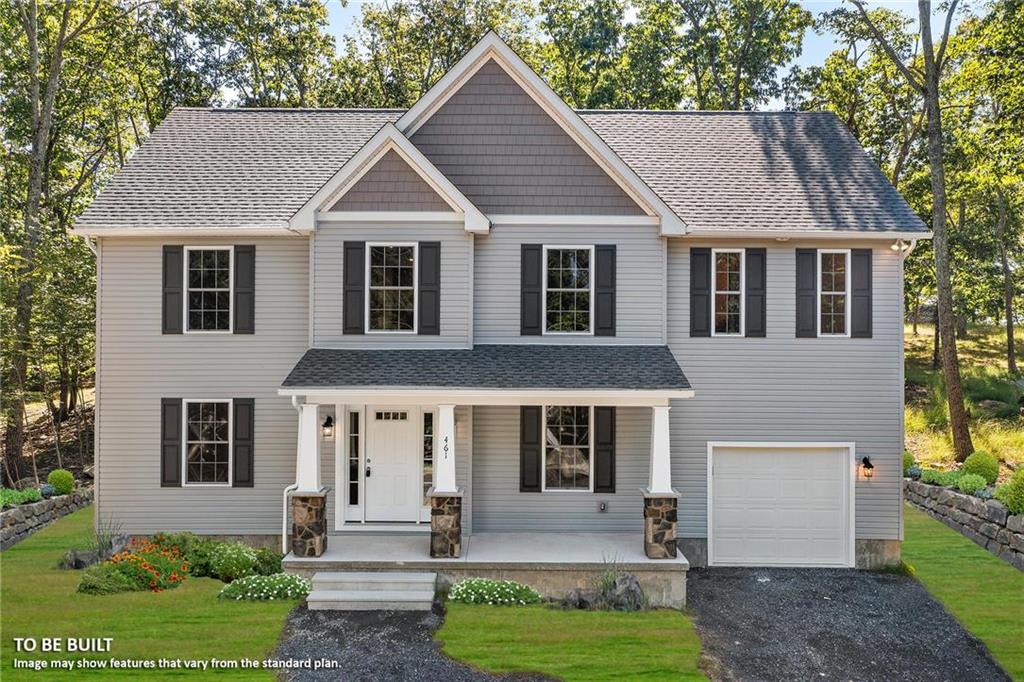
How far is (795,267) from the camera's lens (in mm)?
11773

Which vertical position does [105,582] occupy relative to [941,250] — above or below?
below

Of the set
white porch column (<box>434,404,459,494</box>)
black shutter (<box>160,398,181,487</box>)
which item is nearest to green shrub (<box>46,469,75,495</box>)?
black shutter (<box>160,398,181,487</box>)

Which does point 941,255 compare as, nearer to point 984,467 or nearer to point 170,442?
point 984,467

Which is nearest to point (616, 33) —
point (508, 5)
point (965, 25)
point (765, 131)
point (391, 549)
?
point (508, 5)

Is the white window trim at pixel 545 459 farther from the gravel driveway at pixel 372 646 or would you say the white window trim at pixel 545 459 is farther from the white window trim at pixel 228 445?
the white window trim at pixel 228 445

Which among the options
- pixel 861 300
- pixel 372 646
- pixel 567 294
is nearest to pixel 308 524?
pixel 372 646

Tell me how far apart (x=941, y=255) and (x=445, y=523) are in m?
13.4

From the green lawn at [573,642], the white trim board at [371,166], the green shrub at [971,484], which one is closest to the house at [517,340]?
the white trim board at [371,166]

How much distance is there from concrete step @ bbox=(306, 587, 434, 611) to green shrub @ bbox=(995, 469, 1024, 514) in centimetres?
1011

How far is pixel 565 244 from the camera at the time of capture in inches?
456

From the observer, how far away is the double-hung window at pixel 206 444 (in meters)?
11.6

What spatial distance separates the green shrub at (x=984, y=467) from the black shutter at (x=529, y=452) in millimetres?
9240

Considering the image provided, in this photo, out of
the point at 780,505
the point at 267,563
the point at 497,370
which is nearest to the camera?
the point at 267,563

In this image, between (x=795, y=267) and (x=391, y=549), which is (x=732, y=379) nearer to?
(x=795, y=267)
